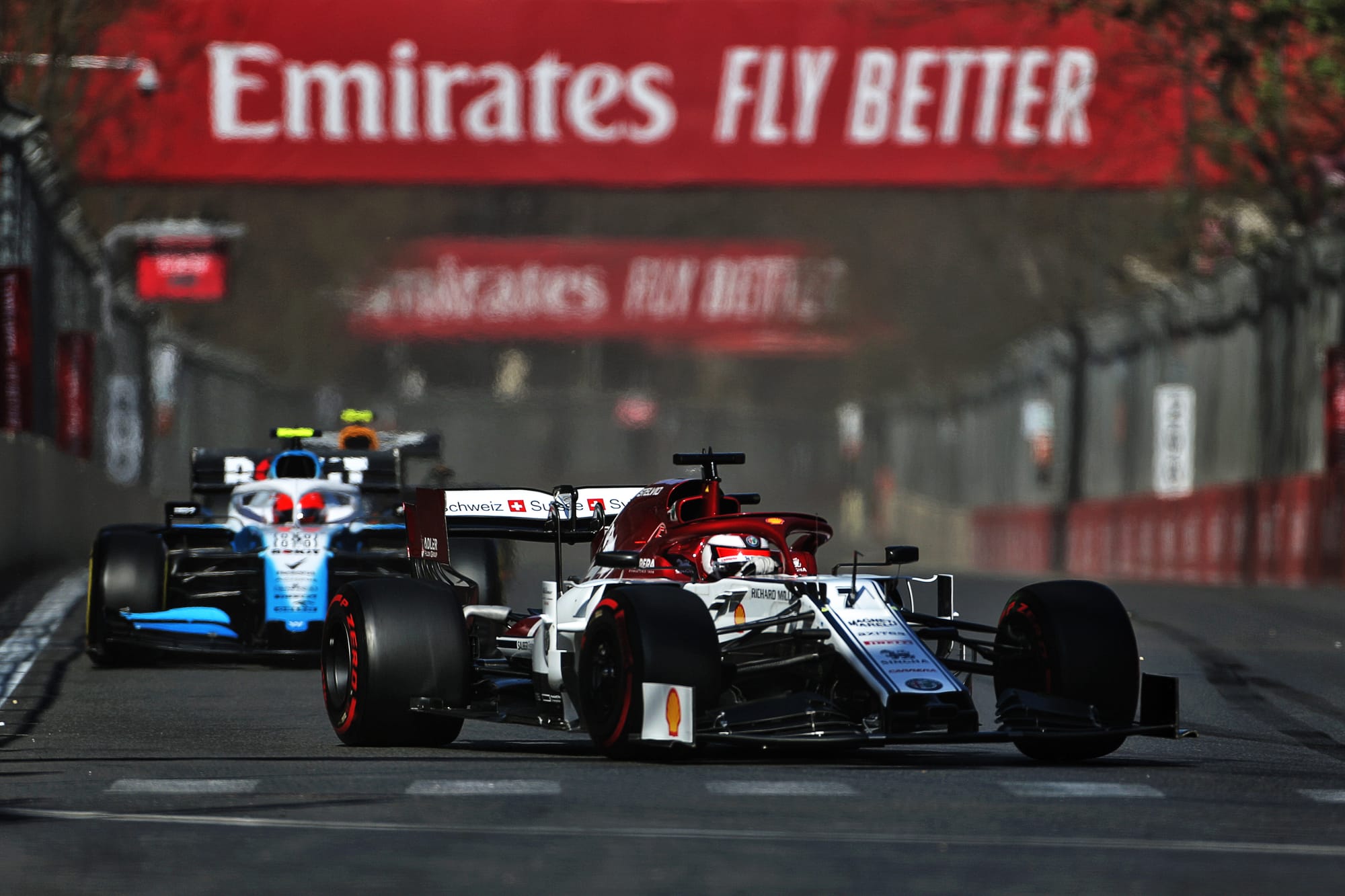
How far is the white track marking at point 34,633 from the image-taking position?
52.4 ft

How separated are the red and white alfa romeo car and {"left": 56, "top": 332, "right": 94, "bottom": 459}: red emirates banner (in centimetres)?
2760

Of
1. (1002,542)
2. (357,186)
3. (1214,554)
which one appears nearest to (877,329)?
(1002,542)

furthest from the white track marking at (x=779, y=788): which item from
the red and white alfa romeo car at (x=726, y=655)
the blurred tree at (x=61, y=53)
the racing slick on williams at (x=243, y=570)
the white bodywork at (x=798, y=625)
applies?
the blurred tree at (x=61, y=53)

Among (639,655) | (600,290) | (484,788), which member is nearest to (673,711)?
(639,655)

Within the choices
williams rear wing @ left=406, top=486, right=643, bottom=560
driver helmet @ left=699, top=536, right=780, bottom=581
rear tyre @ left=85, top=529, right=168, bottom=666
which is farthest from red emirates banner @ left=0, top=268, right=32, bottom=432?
driver helmet @ left=699, top=536, right=780, bottom=581

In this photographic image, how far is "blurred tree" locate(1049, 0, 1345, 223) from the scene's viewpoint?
96.1 feet

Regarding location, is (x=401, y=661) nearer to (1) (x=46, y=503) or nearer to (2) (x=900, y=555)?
(2) (x=900, y=555)

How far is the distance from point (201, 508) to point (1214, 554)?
1673 centimetres

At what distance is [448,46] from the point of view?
130 ft

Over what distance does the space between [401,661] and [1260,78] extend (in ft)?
74.3

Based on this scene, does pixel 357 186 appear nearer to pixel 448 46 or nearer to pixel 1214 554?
pixel 448 46

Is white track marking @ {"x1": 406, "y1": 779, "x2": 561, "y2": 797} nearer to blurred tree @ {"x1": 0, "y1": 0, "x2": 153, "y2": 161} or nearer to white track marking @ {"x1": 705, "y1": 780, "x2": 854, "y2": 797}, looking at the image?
white track marking @ {"x1": 705, "y1": 780, "x2": 854, "y2": 797}

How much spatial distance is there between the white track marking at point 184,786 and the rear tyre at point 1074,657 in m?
2.93

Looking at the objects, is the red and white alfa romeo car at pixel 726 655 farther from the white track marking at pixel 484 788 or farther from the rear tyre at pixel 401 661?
the white track marking at pixel 484 788
